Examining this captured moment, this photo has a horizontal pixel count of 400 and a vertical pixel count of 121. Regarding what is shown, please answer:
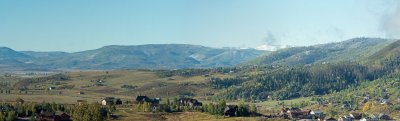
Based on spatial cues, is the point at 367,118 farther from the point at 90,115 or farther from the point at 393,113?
the point at 90,115

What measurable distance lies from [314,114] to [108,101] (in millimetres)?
69190

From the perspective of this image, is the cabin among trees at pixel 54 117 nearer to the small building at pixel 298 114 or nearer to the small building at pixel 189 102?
the small building at pixel 189 102

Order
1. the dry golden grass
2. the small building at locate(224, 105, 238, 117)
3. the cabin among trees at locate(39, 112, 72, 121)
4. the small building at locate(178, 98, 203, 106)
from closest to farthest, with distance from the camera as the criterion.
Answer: the cabin among trees at locate(39, 112, 72, 121), the dry golden grass, the small building at locate(224, 105, 238, 117), the small building at locate(178, 98, 203, 106)

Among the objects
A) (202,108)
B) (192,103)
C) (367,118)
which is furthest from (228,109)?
(367,118)

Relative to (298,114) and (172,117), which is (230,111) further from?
(298,114)

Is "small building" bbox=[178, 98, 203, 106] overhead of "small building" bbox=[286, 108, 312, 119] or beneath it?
overhead

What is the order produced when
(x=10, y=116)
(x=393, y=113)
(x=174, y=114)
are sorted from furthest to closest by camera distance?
(x=393, y=113), (x=174, y=114), (x=10, y=116)

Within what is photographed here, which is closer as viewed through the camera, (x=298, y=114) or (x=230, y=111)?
(x=230, y=111)

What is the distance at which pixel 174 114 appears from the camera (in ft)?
477

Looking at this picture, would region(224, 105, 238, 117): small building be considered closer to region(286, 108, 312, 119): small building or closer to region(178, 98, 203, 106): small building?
region(178, 98, 203, 106): small building

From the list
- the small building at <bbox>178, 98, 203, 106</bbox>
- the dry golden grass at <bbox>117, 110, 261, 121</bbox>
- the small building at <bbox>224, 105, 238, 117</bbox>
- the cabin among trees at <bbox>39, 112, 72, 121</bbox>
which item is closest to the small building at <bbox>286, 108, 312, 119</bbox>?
the small building at <bbox>224, 105, 238, 117</bbox>

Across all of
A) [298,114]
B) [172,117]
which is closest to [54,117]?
[172,117]

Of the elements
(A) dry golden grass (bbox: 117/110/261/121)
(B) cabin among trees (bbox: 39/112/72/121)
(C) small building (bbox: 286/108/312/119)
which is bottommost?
(C) small building (bbox: 286/108/312/119)

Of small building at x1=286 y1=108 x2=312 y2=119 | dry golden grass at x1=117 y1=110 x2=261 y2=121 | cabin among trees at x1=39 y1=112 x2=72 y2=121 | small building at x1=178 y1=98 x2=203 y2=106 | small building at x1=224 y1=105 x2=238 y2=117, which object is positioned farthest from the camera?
small building at x1=178 y1=98 x2=203 y2=106
